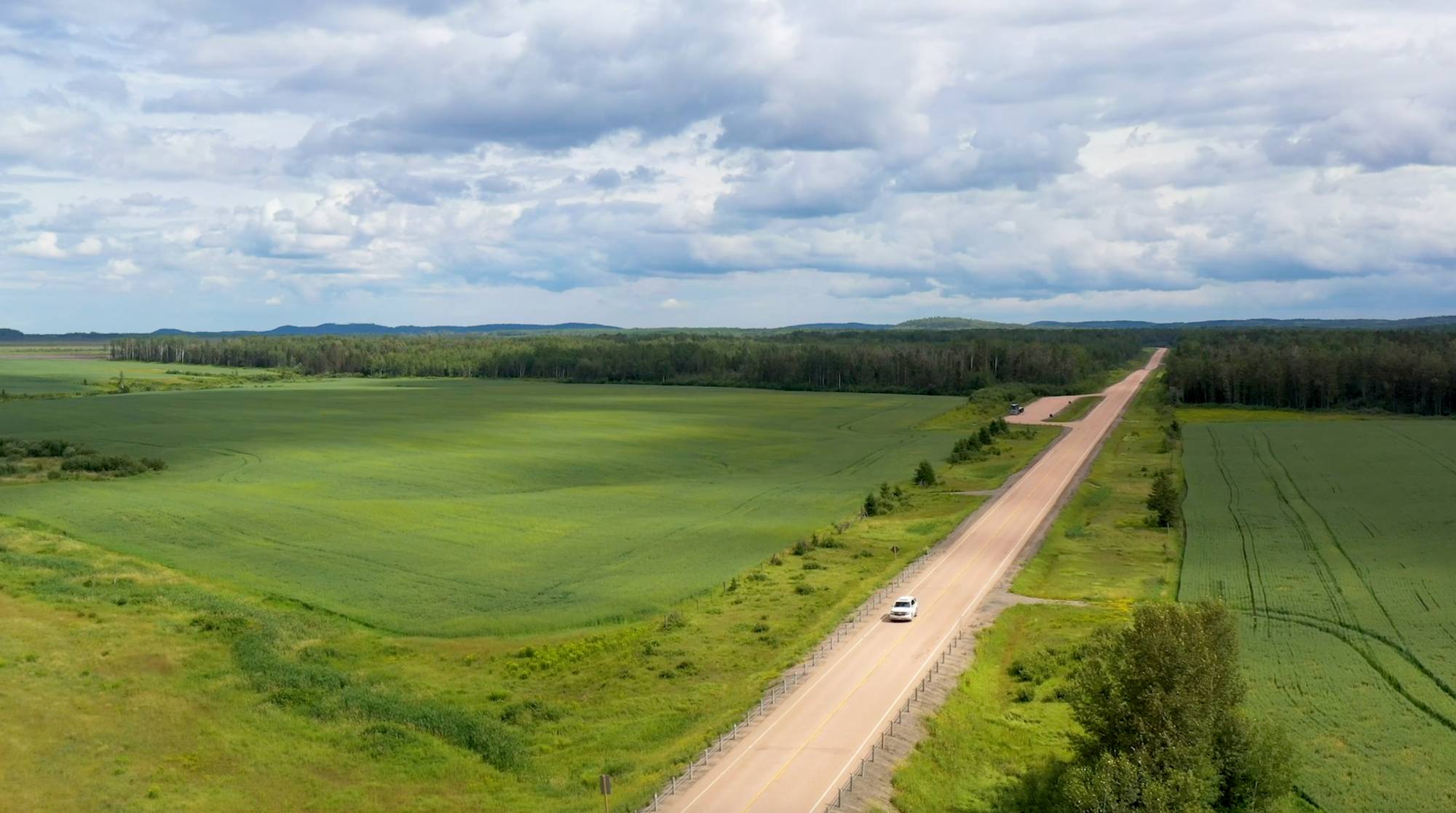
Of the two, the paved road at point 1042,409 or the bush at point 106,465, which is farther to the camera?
the paved road at point 1042,409

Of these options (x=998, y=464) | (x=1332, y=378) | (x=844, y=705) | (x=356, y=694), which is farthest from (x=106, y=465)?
(x=1332, y=378)

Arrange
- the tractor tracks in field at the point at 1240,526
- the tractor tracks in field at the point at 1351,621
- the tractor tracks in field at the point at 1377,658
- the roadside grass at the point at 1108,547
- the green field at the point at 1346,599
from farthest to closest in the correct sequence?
the roadside grass at the point at 1108,547
the tractor tracks in field at the point at 1240,526
the tractor tracks in field at the point at 1351,621
the tractor tracks in field at the point at 1377,658
the green field at the point at 1346,599

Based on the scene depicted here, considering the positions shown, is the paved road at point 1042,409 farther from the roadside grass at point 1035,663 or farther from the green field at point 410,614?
the roadside grass at point 1035,663

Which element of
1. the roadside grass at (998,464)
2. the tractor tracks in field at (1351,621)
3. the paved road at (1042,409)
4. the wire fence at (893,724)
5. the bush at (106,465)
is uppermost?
the paved road at (1042,409)

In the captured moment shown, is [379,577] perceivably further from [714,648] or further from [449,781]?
[449,781]

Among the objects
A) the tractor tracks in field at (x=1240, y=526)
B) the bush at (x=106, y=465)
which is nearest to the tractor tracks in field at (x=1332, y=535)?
the tractor tracks in field at (x=1240, y=526)

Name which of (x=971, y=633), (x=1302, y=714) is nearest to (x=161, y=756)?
(x=971, y=633)

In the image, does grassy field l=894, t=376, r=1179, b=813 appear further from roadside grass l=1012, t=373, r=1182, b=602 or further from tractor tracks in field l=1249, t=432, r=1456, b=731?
tractor tracks in field l=1249, t=432, r=1456, b=731
